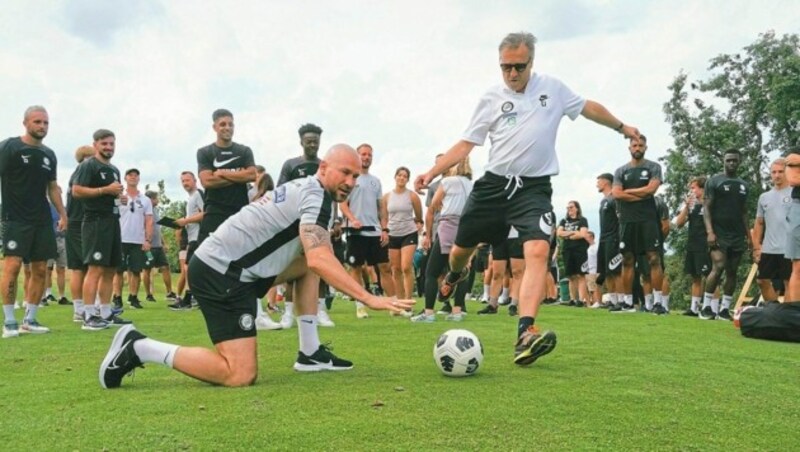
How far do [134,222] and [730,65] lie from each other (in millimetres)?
34112

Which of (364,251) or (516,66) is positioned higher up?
(516,66)

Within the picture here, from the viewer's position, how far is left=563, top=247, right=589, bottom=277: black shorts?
15802mm

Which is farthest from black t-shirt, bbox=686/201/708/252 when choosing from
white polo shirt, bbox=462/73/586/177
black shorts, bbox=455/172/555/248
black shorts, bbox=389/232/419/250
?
black shorts, bbox=455/172/555/248

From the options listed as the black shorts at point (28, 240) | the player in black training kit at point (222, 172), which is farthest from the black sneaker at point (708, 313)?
the black shorts at point (28, 240)

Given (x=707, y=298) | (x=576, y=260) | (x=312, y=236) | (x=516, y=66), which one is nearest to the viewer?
(x=312, y=236)

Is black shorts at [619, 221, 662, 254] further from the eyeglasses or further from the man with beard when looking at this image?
the eyeglasses

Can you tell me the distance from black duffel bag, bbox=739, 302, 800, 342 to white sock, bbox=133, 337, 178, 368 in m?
5.92

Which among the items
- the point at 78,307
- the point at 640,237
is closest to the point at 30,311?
the point at 78,307

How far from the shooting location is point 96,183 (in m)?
8.63

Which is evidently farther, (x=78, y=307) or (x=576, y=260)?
(x=576, y=260)

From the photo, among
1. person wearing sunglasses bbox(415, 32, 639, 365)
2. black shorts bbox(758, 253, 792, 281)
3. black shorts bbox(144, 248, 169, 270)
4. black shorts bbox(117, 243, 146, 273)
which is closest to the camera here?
person wearing sunglasses bbox(415, 32, 639, 365)

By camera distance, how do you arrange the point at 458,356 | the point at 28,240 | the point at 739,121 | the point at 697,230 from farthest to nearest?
the point at 739,121, the point at 697,230, the point at 28,240, the point at 458,356

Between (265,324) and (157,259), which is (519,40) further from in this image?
(157,259)

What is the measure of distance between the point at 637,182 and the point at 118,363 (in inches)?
355
